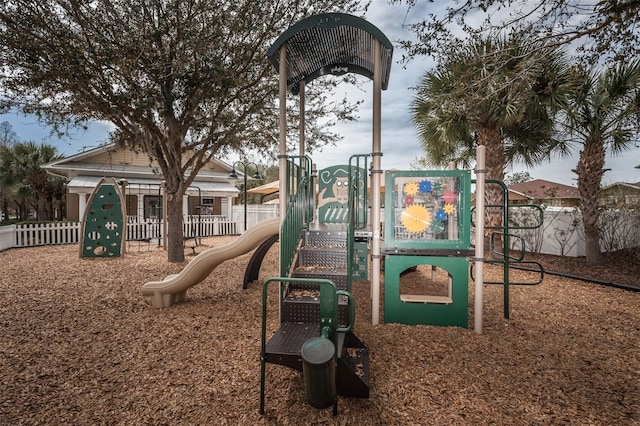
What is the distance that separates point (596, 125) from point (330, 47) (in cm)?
752

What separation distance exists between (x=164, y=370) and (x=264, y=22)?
723 cm

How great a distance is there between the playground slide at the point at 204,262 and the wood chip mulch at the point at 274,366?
0.29 meters

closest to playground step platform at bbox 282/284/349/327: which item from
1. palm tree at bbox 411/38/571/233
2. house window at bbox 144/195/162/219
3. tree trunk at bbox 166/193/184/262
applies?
palm tree at bbox 411/38/571/233

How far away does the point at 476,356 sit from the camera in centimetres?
354

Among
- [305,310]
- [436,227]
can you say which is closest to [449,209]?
[436,227]

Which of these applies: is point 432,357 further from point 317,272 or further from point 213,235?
point 213,235

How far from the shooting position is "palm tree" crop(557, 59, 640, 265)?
7.70 metres

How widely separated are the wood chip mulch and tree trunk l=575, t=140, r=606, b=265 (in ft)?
10.8

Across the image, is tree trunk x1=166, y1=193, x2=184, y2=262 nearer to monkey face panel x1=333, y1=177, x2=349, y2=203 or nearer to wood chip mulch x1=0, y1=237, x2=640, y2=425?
wood chip mulch x1=0, y1=237, x2=640, y2=425

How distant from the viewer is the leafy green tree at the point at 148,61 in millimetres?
6297

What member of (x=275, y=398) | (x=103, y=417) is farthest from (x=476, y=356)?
(x=103, y=417)

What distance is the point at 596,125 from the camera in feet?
26.8

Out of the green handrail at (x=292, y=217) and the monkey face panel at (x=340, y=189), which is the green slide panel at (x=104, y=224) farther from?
the green handrail at (x=292, y=217)

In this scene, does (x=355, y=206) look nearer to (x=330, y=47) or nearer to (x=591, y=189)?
(x=330, y=47)
